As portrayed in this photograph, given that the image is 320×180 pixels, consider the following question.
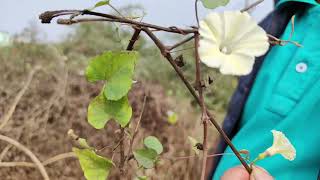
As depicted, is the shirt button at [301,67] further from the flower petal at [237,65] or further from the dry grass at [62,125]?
the flower petal at [237,65]

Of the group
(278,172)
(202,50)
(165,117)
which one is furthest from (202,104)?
(165,117)

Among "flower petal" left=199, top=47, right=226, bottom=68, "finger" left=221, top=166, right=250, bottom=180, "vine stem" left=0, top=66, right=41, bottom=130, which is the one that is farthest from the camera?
"vine stem" left=0, top=66, right=41, bottom=130

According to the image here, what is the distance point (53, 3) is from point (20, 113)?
511 mm

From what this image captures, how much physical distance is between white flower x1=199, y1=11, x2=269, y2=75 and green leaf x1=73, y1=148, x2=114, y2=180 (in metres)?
0.11

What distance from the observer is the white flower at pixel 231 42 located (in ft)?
0.88

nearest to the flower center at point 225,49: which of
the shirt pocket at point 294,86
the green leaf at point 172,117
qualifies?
the shirt pocket at point 294,86

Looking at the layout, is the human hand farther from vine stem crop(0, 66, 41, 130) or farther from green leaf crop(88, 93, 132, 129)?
vine stem crop(0, 66, 41, 130)

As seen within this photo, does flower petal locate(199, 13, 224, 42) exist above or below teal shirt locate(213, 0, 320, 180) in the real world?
above

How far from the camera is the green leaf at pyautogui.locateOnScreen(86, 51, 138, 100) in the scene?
32 centimetres

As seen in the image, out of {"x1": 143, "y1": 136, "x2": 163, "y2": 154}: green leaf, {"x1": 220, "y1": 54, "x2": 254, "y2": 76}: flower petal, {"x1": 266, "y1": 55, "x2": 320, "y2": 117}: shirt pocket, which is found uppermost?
{"x1": 220, "y1": 54, "x2": 254, "y2": 76}: flower petal

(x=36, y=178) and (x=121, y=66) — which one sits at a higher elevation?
(x=121, y=66)

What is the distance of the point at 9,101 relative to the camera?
80cm

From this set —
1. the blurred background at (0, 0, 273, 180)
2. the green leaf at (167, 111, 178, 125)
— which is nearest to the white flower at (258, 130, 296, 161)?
the blurred background at (0, 0, 273, 180)

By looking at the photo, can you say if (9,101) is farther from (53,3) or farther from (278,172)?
(53,3)
